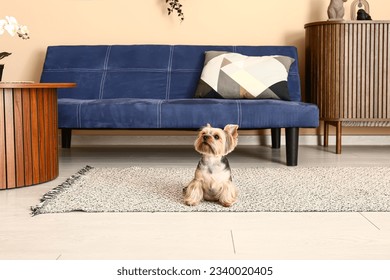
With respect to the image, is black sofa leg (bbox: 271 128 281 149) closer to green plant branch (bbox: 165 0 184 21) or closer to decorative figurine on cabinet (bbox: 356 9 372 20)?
decorative figurine on cabinet (bbox: 356 9 372 20)

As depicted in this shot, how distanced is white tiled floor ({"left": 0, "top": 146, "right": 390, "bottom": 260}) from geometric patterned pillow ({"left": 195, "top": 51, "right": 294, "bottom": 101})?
154 cm

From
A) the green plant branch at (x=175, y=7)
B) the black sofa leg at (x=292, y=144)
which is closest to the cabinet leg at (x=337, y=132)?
the black sofa leg at (x=292, y=144)

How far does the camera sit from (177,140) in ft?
13.6

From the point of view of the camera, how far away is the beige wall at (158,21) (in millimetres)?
4031

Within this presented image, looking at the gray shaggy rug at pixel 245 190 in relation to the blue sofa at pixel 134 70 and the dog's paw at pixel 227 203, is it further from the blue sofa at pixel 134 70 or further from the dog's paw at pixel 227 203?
the blue sofa at pixel 134 70

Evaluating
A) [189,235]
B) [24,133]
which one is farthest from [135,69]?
[189,235]

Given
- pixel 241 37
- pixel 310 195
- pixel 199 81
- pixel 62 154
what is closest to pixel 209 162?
pixel 310 195

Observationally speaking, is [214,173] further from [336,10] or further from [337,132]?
[336,10]

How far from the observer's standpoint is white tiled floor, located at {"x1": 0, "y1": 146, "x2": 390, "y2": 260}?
1466 mm

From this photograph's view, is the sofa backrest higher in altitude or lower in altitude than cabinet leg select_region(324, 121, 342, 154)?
higher

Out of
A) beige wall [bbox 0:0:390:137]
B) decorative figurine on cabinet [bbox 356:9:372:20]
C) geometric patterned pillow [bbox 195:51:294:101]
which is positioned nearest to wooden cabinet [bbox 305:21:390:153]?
decorative figurine on cabinet [bbox 356:9:372:20]

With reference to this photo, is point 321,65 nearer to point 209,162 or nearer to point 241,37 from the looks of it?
point 241,37

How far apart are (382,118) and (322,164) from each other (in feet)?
2.48

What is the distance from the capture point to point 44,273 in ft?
3.95
